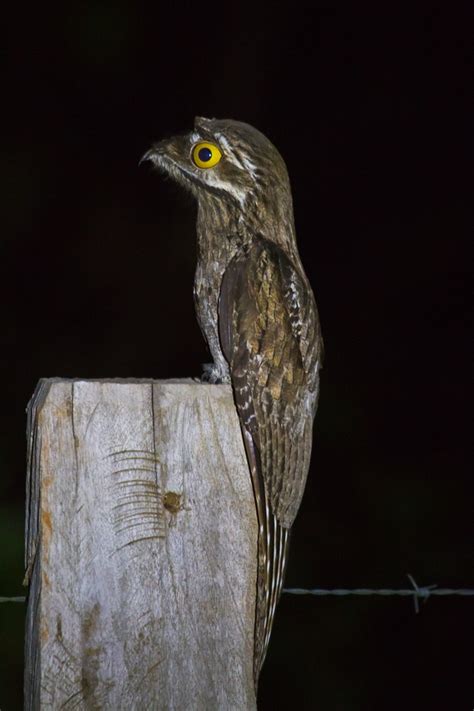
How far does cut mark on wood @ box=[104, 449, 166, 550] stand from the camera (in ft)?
5.43

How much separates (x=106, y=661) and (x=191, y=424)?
436 mm

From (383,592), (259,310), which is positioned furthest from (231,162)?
(383,592)

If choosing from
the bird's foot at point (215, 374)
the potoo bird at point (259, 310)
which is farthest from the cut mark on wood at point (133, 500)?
the bird's foot at point (215, 374)

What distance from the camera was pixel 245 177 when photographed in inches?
99.0

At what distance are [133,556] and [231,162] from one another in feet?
4.05

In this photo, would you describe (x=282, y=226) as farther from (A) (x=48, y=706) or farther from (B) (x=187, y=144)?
(A) (x=48, y=706)

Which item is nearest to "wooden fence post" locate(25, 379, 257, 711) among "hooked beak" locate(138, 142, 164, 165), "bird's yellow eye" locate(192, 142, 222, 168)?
"bird's yellow eye" locate(192, 142, 222, 168)

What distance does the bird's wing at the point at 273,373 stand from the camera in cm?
202

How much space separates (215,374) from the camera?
259cm

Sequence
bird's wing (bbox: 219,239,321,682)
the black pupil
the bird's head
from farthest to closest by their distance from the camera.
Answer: the black pupil, the bird's head, bird's wing (bbox: 219,239,321,682)

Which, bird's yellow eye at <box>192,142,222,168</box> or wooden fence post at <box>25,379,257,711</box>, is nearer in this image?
wooden fence post at <box>25,379,257,711</box>

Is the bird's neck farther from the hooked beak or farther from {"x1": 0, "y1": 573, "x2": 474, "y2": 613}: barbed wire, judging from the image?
{"x1": 0, "y1": 573, "x2": 474, "y2": 613}: barbed wire

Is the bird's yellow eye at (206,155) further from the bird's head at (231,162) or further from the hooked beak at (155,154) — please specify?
the hooked beak at (155,154)

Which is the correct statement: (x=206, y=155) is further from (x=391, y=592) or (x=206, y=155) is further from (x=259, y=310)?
(x=391, y=592)
